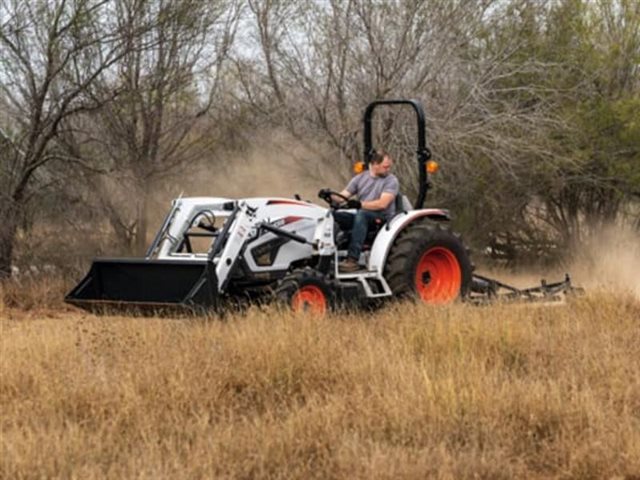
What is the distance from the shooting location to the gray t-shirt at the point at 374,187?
1153 centimetres

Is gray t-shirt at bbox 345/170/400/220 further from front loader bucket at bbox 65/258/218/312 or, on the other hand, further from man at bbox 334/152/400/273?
front loader bucket at bbox 65/258/218/312

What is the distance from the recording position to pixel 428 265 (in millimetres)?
11867

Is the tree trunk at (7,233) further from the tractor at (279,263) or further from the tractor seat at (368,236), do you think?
the tractor seat at (368,236)

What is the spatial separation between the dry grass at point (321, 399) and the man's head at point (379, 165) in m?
2.37

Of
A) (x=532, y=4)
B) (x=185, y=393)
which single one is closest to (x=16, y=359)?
(x=185, y=393)

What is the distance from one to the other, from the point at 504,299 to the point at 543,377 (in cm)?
393

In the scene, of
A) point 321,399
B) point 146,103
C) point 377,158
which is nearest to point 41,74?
point 146,103

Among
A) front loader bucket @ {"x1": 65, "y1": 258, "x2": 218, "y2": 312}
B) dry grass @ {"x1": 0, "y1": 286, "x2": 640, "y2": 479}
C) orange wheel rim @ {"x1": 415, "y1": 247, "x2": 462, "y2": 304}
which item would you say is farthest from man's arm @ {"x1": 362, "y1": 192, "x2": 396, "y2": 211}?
front loader bucket @ {"x1": 65, "y1": 258, "x2": 218, "y2": 312}

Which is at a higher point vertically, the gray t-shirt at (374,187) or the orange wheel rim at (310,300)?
the gray t-shirt at (374,187)

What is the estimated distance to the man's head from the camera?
11.6m

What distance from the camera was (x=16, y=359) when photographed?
8.00 meters

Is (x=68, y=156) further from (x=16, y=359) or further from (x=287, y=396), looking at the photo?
(x=287, y=396)

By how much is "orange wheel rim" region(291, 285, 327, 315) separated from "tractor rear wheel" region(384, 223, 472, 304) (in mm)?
1098

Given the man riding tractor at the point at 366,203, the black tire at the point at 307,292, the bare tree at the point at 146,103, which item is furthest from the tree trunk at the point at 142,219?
the black tire at the point at 307,292
